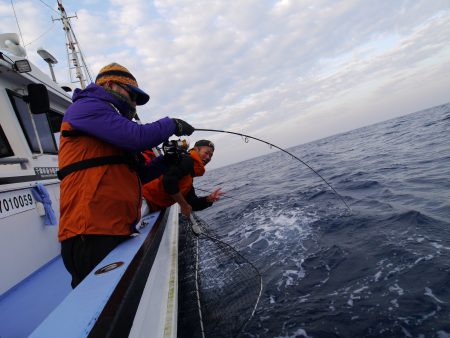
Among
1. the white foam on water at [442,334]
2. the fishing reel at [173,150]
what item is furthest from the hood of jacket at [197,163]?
the white foam on water at [442,334]

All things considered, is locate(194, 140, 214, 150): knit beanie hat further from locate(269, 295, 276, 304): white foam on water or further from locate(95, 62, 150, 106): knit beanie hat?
locate(269, 295, 276, 304): white foam on water

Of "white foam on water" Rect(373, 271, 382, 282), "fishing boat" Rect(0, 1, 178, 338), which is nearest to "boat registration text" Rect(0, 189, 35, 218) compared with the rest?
"fishing boat" Rect(0, 1, 178, 338)

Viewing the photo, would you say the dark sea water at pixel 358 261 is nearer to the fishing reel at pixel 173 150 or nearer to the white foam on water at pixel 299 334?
the white foam on water at pixel 299 334

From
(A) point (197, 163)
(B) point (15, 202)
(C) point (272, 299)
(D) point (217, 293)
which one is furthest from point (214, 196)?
(B) point (15, 202)

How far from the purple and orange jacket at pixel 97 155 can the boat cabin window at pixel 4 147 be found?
199cm

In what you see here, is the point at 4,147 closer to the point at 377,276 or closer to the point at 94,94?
the point at 94,94

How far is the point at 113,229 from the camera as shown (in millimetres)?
1920

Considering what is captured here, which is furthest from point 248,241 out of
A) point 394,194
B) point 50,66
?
point 50,66

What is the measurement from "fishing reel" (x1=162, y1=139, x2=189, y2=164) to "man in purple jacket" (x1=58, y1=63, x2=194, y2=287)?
86cm

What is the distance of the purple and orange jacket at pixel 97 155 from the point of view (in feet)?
5.75

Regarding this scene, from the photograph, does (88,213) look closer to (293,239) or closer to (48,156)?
(48,156)

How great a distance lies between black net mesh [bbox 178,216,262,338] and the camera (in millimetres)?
2803

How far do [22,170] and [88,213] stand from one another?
6.96 feet

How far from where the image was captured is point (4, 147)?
10.8 feet
